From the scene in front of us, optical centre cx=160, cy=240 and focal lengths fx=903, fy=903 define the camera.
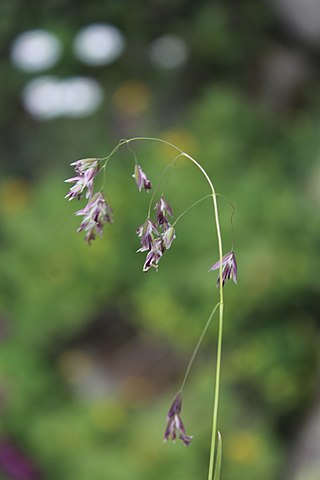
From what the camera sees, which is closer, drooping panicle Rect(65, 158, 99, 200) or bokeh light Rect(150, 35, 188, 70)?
drooping panicle Rect(65, 158, 99, 200)

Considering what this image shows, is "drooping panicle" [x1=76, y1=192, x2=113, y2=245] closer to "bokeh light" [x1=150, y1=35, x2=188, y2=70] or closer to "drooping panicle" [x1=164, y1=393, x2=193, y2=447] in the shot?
"drooping panicle" [x1=164, y1=393, x2=193, y2=447]

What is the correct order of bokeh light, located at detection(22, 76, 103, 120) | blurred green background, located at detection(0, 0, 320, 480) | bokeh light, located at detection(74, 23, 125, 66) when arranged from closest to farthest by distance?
blurred green background, located at detection(0, 0, 320, 480) → bokeh light, located at detection(22, 76, 103, 120) → bokeh light, located at detection(74, 23, 125, 66)

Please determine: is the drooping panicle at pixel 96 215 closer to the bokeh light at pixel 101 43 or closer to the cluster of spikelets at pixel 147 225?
the cluster of spikelets at pixel 147 225

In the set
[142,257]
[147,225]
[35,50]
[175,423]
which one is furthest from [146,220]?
[35,50]

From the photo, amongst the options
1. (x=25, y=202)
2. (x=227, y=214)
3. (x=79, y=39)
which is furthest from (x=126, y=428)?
(x=79, y=39)

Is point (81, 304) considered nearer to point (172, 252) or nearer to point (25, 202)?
point (172, 252)

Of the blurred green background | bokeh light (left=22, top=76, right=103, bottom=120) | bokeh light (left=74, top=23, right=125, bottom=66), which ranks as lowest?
the blurred green background

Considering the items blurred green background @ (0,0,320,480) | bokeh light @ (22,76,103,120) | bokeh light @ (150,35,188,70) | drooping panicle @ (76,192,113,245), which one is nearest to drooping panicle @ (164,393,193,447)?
drooping panicle @ (76,192,113,245)

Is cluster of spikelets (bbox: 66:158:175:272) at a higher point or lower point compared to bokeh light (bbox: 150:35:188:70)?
lower
